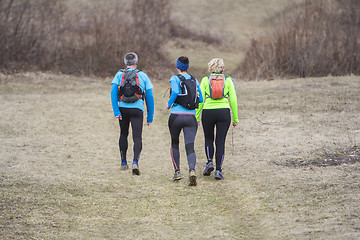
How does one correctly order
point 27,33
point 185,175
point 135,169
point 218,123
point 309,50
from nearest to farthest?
point 218,123 → point 135,169 → point 185,175 → point 309,50 → point 27,33

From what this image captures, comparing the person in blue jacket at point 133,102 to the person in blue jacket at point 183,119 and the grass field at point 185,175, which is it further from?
the grass field at point 185,175

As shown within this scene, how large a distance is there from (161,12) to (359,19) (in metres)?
12.4

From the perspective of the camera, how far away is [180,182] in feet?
26.5

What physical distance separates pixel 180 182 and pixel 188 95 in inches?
57.4

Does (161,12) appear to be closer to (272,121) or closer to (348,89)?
(348,89)

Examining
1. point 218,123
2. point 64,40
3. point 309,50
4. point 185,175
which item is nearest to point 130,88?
point 218,123

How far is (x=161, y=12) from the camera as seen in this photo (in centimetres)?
3173

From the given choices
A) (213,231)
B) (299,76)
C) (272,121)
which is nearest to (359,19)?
(299,76)

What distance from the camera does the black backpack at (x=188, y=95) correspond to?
7574 mm

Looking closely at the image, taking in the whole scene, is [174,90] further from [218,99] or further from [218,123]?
[218,123]

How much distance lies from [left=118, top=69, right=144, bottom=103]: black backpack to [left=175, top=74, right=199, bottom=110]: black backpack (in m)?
0.78

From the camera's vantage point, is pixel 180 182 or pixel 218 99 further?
pixel 180 182

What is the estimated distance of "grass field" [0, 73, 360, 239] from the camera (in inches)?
228

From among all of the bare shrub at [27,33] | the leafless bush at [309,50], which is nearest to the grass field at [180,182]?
the leafless bush at [309,50]
